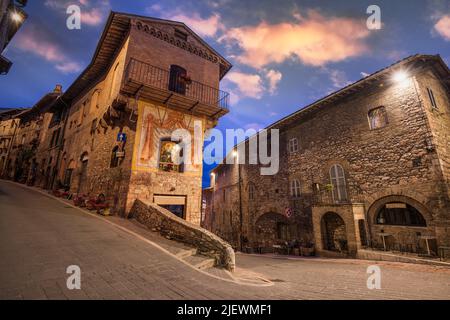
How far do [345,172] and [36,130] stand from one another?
111 ft

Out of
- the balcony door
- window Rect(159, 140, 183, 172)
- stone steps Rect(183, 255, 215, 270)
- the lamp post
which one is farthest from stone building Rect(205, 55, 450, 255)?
the lamp post

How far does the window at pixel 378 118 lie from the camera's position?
11.1 meters

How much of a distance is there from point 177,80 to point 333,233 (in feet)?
44.5

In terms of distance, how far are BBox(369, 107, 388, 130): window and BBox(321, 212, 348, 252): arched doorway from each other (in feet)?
19.0

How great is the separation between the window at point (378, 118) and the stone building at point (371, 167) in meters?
0.05

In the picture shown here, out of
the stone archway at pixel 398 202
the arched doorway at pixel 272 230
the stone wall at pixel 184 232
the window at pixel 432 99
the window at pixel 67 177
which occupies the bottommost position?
the arched doorway at pixel 272 230

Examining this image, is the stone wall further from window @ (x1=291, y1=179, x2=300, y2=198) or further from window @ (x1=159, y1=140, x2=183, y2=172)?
window @ (x1=291, y1=179, x2=300, y2=198)

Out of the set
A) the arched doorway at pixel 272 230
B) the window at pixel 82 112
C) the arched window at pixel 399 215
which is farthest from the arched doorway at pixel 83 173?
the arched window at pixel 399 215

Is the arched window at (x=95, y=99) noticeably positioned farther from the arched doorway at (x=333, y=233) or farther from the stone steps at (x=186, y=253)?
the arched doorway at (x=333, y=233)

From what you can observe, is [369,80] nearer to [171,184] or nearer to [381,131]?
[381,131]

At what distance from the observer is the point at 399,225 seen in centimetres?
972

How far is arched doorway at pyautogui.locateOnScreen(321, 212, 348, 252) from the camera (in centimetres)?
1167

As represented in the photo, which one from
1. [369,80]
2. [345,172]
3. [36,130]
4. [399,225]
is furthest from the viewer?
[36,130]
